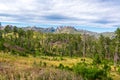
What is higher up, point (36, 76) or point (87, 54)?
point (36, 76)

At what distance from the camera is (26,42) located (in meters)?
130

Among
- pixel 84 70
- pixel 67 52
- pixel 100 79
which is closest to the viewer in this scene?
pixel 84 70

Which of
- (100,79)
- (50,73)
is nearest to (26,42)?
(100,79)

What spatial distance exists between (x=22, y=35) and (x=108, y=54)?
5530cm

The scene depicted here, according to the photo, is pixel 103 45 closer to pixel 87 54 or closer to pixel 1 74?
pixel 87 54

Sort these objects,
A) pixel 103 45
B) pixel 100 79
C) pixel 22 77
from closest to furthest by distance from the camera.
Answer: pixel 22 77 < pixel 100 79 < pixel 103 45

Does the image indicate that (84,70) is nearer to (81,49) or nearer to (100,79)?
(100,79)

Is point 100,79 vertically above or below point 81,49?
above

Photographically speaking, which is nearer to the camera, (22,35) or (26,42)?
(26,42)

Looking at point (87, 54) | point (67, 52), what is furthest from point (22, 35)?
point (87, 54)

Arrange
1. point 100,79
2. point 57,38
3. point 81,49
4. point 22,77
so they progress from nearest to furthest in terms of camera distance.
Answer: point 22,77 → point 100,79 → point 81,49 → point 57,38

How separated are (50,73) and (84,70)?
1337cm

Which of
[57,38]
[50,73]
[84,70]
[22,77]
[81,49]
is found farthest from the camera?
[57,38]

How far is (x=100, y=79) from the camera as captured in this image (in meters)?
24.6
